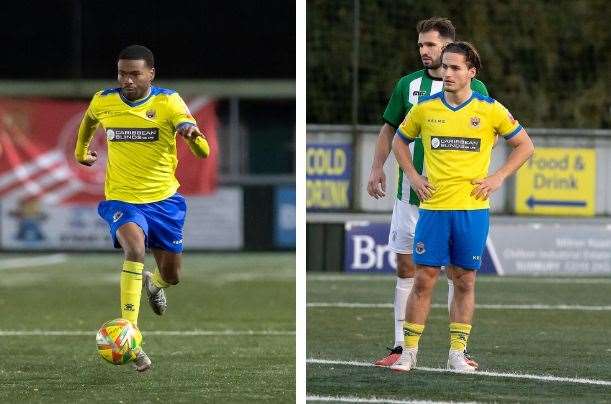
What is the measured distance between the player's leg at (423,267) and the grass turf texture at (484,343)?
0.14 metres

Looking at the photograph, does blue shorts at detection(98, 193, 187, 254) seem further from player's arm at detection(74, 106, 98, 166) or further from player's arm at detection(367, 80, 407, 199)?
player's arm at detection(367, 80, 407, 199)

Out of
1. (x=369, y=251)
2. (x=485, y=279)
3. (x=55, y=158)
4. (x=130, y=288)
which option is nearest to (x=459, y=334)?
(x=130, y=288)

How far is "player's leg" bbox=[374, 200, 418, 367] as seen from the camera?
805cm

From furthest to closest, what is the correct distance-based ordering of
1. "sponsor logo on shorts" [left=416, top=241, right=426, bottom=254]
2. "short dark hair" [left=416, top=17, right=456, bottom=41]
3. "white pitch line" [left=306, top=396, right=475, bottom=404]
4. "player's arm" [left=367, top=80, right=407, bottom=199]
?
"player's arm" [left=367, top=80, right=407, bottom=199], "short dark hair" [left=416, top=17, right=456, bottom=41], "sponsor logo on shorts" [left=416, top=241, right=426, bottom=254], "white pitch line" [left=306, top=396, right=475, bottom=404]

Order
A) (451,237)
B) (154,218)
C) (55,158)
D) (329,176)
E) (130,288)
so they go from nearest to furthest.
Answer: (451,237), (130,288), (154,218), (329,176), (55,158)

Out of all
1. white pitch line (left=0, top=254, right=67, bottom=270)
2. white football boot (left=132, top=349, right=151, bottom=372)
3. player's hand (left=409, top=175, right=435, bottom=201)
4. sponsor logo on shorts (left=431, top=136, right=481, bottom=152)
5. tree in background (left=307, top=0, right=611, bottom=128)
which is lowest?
white pitch line (left=0, top=254, right=67, bottom=270)

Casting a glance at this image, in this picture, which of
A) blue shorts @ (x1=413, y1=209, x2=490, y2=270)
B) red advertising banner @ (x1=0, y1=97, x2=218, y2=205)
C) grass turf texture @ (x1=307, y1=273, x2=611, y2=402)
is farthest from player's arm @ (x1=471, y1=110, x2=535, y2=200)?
red advertising banner @ (x1=0, y1=97, x2=218, y2=205)

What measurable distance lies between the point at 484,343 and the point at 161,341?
2352 mm

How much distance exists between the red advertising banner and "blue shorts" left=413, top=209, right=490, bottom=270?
14.4 m

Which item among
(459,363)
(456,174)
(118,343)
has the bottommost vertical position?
(459,363)

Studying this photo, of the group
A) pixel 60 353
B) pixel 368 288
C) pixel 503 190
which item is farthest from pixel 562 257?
pixel 60 353

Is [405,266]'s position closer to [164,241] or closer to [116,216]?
[164,241]

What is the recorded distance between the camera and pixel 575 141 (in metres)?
17.0

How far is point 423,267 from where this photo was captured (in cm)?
736
